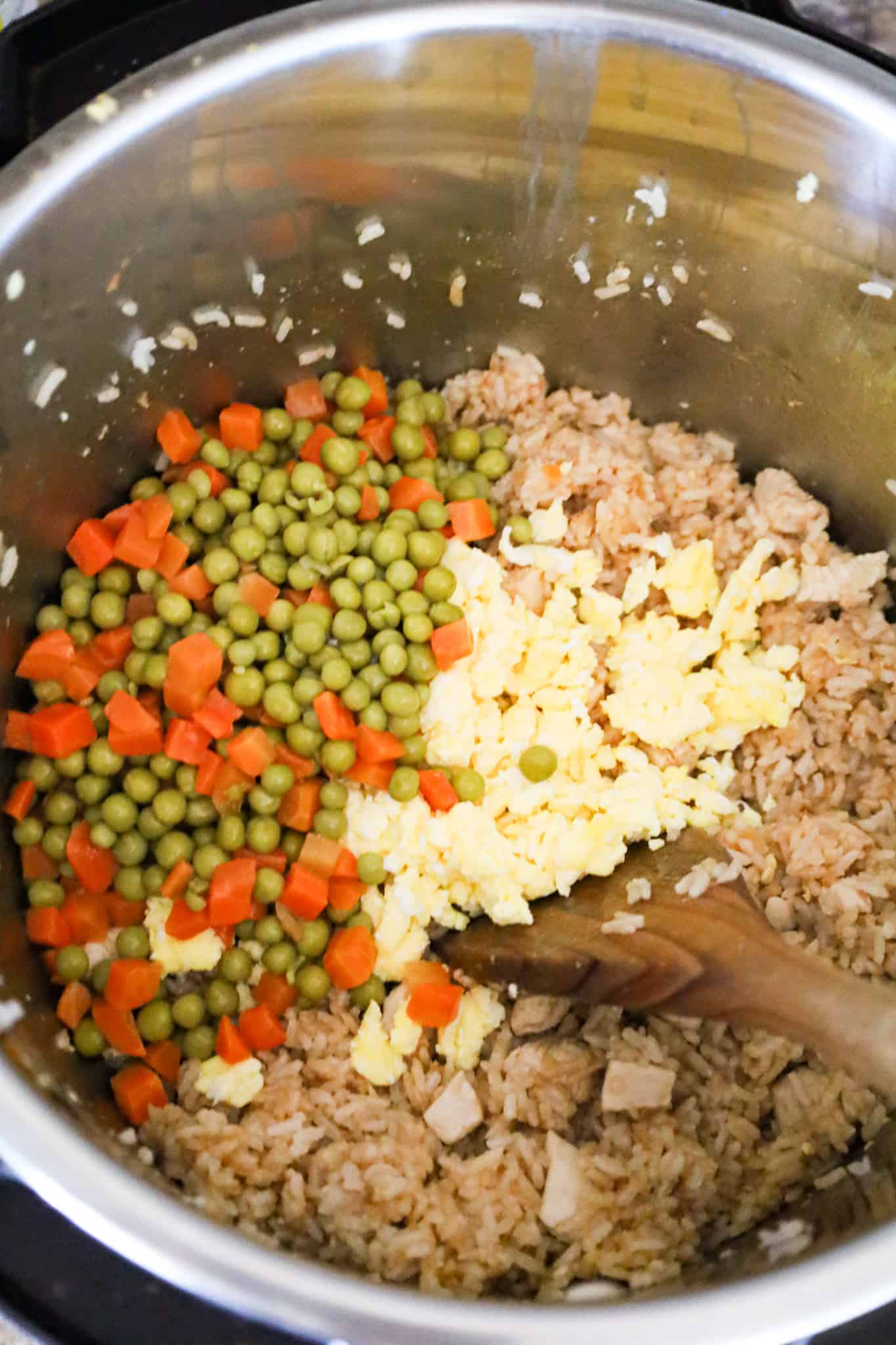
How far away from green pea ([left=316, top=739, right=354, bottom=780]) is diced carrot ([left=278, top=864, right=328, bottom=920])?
4.5 inches

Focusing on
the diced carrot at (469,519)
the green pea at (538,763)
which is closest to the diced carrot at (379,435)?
the diced carrot at (469,519)

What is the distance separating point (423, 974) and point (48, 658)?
1.10 m

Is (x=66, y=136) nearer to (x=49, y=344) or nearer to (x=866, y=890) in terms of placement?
(x=49, y=344)

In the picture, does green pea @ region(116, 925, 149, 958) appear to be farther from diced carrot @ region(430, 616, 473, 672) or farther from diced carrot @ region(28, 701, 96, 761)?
diced carrot @ region(430, 616, 473, 672)

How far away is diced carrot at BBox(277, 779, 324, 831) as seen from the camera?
2.57m

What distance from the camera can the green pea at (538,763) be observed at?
2.53 m

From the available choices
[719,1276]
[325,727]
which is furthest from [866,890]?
[325,727]

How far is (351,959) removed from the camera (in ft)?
8.04

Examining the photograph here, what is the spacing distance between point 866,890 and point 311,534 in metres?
1.51

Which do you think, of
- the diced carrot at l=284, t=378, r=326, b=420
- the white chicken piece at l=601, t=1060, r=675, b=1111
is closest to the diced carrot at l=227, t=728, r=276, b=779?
the diced carrot at l=284, t=378, r=326, b=420

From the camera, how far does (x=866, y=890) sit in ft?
7.89

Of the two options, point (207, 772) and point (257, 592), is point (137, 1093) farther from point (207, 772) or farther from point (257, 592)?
point (257, 592)

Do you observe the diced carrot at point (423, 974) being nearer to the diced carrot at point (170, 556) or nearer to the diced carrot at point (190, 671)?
the diced carrot at point (190, 671)

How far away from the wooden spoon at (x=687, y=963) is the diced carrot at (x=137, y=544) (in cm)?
114
